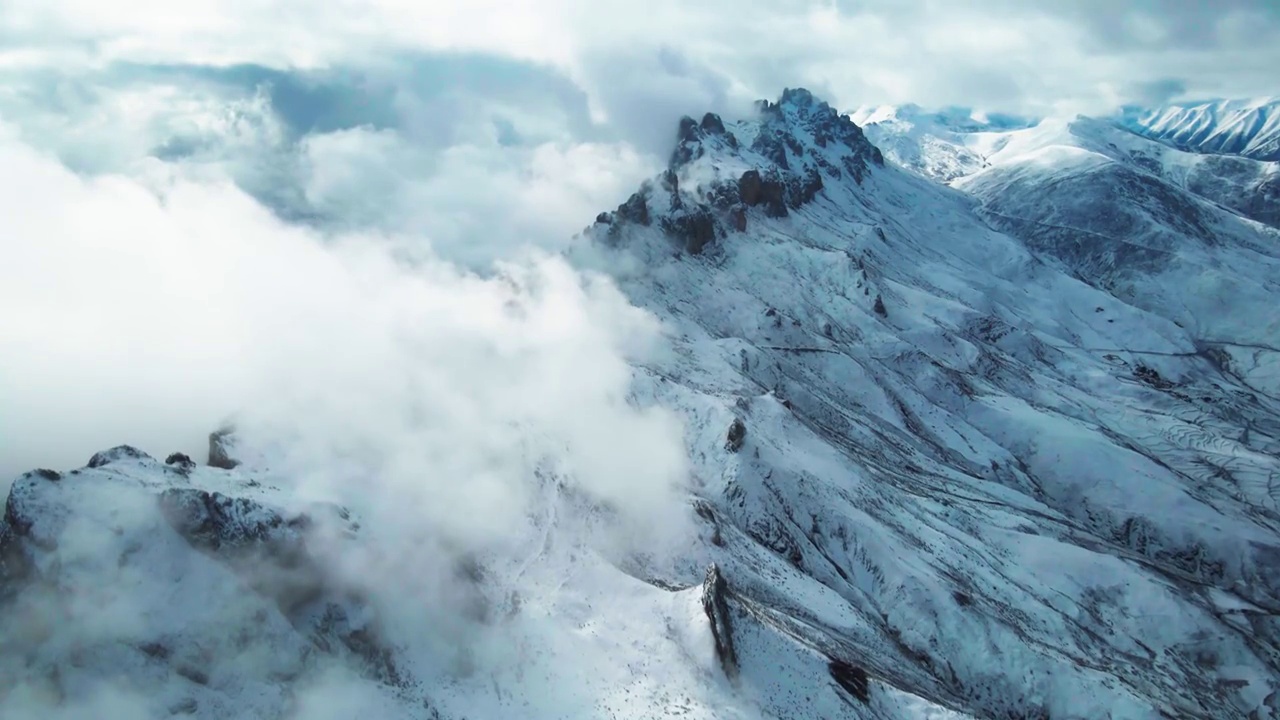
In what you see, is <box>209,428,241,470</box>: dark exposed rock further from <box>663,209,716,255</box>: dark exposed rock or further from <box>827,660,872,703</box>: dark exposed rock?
<box>663,209,716,255</box>: dark exposed rock

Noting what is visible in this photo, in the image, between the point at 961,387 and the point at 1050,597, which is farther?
the point at 961,387

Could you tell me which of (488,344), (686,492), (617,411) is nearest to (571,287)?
(488,344)

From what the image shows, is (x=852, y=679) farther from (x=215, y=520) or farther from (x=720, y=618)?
(x=215, y=520)

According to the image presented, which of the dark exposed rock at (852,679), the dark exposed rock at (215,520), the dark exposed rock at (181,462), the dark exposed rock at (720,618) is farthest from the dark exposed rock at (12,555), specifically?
the dark exposed rock at (852,679)

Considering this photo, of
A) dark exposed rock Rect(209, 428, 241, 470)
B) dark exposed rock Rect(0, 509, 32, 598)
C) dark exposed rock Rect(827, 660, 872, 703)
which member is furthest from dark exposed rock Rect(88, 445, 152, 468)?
dark exposed rock Rect(827, 660, 872, 703)

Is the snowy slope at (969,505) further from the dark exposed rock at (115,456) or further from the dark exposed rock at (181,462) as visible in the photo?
the dark exposed rock at (115,456)

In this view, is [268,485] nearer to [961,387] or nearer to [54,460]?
[54,460]
